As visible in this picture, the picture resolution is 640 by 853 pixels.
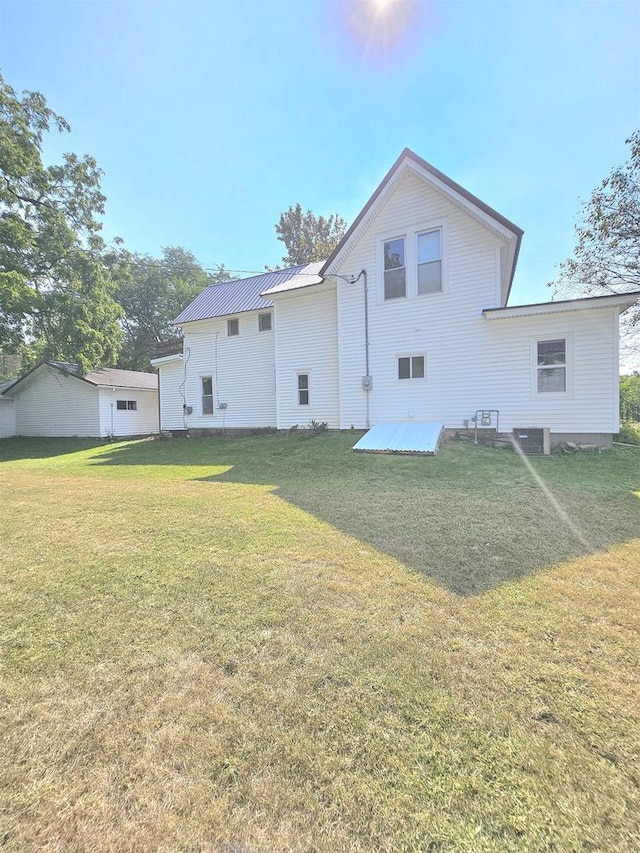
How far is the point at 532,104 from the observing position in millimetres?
10125

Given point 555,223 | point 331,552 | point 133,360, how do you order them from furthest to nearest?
point 133,360 → point 555,223 → point 331,552

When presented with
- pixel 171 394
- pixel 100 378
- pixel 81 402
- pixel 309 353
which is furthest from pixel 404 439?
pixel 81 402

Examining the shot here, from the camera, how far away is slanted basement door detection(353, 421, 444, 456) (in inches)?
348

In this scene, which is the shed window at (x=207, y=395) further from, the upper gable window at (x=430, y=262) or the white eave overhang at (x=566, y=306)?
the white eave overhang at (x=566, y=306)

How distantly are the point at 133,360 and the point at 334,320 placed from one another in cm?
2686

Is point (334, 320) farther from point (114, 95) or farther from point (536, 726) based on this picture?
point (536, 726)

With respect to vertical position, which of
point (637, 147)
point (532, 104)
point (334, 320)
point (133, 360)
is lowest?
point (334, 320)

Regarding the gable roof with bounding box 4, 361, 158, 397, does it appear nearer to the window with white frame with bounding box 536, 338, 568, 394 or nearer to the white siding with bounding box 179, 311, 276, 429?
the white siding with bounding box 179, 311, 276, 429

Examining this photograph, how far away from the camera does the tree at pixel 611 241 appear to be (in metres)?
17.0

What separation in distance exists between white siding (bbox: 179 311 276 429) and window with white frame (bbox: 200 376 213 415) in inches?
6.2

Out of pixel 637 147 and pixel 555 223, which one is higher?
pixel 637 147

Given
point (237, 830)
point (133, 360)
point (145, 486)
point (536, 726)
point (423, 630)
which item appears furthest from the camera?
point (133, 360)

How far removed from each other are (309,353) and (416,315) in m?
3.99

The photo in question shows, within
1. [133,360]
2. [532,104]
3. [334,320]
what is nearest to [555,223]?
[532,104]
